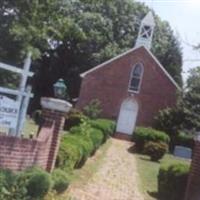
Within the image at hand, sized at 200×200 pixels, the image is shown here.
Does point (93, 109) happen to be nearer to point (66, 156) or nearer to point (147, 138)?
point (147, 138)

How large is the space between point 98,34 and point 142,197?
137 feet

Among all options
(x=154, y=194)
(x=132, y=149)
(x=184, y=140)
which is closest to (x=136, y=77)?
(x=184, y=140)

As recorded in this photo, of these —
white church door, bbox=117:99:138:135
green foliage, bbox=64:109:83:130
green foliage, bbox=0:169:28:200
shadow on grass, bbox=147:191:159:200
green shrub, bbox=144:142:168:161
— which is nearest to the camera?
green foliage, bbox=0:169:28:200

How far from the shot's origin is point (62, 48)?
180ft

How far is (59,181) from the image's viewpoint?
12656 mm

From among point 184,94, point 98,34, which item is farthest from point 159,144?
point 98,34

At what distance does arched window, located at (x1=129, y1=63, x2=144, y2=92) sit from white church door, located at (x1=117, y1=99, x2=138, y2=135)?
0.97 meters

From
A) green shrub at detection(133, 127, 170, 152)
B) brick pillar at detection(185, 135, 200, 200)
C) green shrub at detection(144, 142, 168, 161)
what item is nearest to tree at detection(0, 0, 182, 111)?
green shrub at detection(133, 127, 170, 152)

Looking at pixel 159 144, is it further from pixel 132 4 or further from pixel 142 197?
pixel 132 4

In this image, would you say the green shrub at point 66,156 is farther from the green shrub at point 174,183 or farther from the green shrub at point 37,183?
the green shrub at point 37,183

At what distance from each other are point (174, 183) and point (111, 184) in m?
2.25

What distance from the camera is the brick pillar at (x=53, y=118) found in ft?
41.9

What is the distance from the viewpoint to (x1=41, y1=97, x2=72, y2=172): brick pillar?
1278 cm

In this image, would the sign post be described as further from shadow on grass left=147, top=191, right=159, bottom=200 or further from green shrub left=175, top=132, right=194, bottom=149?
green shrub left=175, top=132, right=194, bottom=149
